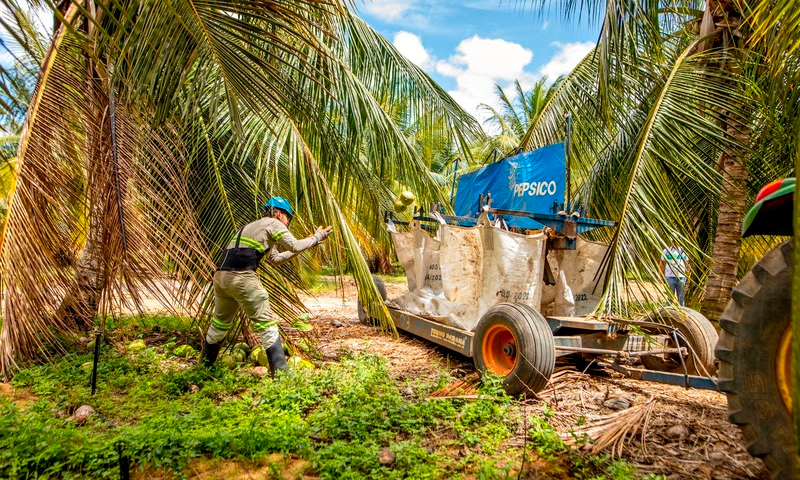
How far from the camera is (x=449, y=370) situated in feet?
17.2

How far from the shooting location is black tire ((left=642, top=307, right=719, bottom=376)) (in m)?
4.51

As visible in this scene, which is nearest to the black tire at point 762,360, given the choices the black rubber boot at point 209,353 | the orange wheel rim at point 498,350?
the orange wheel rim at point 498,350

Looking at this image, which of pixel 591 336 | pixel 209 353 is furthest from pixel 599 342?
pixel 209 353

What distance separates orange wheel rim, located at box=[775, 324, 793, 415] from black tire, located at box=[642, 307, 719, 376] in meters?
2.30

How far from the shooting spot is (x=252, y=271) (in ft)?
15.6

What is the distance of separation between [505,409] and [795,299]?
3.05 metres

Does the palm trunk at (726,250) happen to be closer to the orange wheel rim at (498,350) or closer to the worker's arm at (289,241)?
the orange wheel rim at (498,350)

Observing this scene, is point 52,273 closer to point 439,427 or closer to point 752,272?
point 439,427

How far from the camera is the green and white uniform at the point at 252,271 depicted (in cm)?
473

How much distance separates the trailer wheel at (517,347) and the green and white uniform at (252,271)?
71.3 inches

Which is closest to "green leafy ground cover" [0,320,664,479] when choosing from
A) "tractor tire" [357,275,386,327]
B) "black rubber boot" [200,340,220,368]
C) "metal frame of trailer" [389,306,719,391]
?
"black rubber boot" [200,340,220,368]

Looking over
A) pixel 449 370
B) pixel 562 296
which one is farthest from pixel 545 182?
pixel 449 370

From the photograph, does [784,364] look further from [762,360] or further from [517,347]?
[517,347]

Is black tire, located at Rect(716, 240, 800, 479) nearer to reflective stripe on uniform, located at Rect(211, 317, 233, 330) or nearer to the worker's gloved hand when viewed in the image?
the worker's gloved hand
